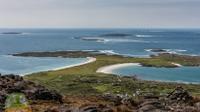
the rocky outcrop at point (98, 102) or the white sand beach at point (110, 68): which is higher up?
the rocky outcrop at point (98, 102)

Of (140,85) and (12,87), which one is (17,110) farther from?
(140,85)

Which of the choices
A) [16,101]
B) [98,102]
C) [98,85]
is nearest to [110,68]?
[98,85]

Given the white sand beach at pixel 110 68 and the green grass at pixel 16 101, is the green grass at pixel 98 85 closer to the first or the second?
the white sand beach at pixel 110 68

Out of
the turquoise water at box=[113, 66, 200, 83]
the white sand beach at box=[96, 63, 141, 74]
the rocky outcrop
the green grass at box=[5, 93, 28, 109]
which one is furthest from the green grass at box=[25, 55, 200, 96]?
the green grass at box=[5, 93, 28, 109]

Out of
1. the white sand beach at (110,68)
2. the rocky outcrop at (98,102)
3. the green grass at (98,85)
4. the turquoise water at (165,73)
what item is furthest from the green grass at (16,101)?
the white sand beach at (110,68)

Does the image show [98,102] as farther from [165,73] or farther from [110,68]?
[110,68]

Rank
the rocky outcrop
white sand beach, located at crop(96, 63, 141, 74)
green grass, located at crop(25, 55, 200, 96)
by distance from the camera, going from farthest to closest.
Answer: white sand beach, located at crop(96, 63, 141, 74) → green grass, located at crop(25, 55, 200, 96) → the rocky outcrop

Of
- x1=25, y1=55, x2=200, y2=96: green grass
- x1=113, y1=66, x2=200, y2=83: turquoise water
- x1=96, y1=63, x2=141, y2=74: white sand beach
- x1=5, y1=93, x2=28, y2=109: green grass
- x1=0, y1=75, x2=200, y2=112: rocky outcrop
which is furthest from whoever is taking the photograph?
x1=96, y1=63, x2=141, y2=74: white sand beach

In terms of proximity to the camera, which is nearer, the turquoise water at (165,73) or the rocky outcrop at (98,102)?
the rocky outcrop at (98,102)

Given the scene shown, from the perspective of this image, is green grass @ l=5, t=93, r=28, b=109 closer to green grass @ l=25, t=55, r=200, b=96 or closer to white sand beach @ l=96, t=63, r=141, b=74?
green grass @ l=25, t=55, r=200, b=96
